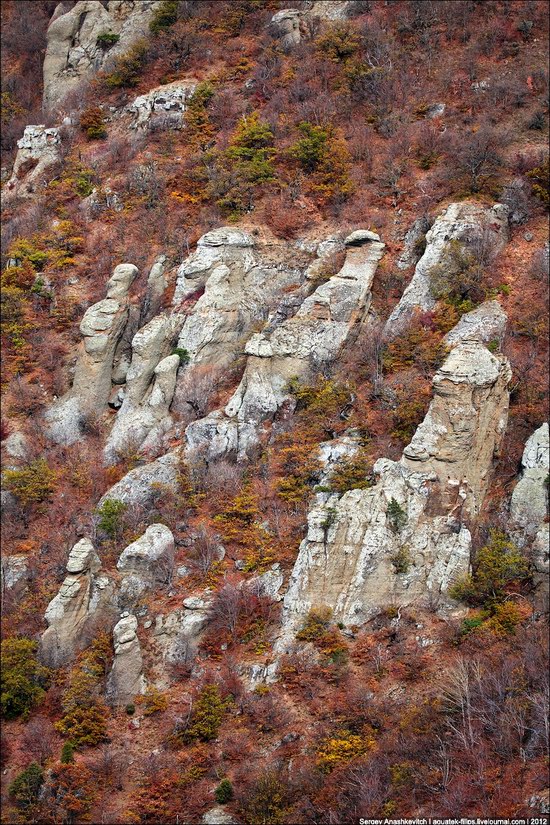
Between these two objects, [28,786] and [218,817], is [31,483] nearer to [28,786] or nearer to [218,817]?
[28,786]

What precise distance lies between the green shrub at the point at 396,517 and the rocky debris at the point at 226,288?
33.5 ft

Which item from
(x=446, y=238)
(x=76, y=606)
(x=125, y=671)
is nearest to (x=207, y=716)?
(x=125, y=671)

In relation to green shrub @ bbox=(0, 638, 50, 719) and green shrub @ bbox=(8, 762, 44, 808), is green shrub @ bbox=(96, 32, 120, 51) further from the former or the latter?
green shrub @ bbox=(8, 762, 44, 808)

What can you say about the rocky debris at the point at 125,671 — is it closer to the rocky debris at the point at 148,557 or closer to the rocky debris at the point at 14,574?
the rocky debris at the point at 148,557

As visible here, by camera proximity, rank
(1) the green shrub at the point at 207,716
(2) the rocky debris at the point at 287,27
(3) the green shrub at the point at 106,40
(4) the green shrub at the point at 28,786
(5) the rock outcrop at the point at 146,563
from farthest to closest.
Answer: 1. (3) the green shrub at the point at 106,40
2. (2) the rocky debris at the point at 287,27
3. (5) the rock outcrop at the point at 146,563
4. (1) the green shrub at the point at 207,716
5. (4) the green shrub at the point at 28,786

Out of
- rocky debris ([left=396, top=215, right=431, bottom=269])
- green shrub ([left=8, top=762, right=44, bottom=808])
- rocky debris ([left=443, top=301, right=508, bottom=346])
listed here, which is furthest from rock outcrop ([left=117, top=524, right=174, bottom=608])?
rocky debris ([left=396, top=215, right=431, bottom=269])

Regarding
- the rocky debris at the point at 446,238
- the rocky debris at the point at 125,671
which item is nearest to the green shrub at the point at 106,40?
the rocky debris at the point at 446,238

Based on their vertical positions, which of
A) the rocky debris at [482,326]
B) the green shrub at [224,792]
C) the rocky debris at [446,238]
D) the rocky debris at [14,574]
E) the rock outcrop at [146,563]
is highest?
the rocky debris at [446,238]

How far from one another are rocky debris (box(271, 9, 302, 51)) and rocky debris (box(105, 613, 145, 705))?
32.3m

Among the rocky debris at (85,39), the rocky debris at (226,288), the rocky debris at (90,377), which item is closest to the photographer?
the rocky debris at (90,377)

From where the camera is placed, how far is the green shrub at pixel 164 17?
4844cm

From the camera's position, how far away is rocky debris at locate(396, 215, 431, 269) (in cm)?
3534

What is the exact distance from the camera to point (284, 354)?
32.9m

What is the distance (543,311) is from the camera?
105 feet
